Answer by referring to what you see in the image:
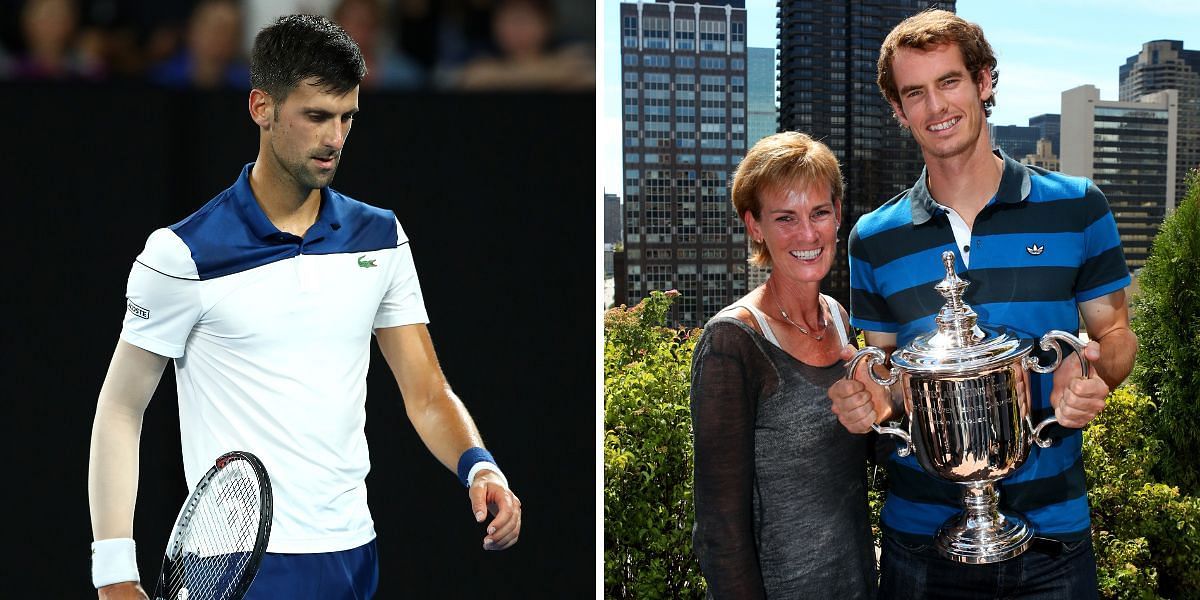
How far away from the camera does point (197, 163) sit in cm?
269

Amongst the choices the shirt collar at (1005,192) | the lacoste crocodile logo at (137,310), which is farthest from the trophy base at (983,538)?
the lacoste crocodile logo at (137,310)

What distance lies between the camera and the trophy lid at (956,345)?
1903mm

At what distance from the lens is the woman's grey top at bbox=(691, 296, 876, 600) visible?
2.01 meters

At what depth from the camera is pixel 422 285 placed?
2.92 meters

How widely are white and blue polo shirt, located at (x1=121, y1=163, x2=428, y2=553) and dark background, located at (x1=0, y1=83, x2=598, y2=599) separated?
6 centimetres

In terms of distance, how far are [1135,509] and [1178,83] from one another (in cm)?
160

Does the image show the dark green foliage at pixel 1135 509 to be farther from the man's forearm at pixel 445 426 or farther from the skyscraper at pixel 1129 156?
the man's forearm at pixel 445 426

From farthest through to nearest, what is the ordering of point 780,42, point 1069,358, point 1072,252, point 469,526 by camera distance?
point 780,42
point 469,526
point 1072,252
point 1069,358

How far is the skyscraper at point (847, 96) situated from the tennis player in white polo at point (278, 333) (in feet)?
5.36

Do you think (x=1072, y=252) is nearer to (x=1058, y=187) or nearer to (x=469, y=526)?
(x=1058, y=187)

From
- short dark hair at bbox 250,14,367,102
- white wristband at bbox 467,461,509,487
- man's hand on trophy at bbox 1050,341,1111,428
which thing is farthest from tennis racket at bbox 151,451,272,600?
man's hand on trophy at bbox 1050,341,1111,428

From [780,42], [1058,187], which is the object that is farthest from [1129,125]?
[1058,187]

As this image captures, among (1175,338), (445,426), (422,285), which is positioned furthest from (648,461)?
(1175,338)

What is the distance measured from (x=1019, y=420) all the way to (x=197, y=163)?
212 centimetres
